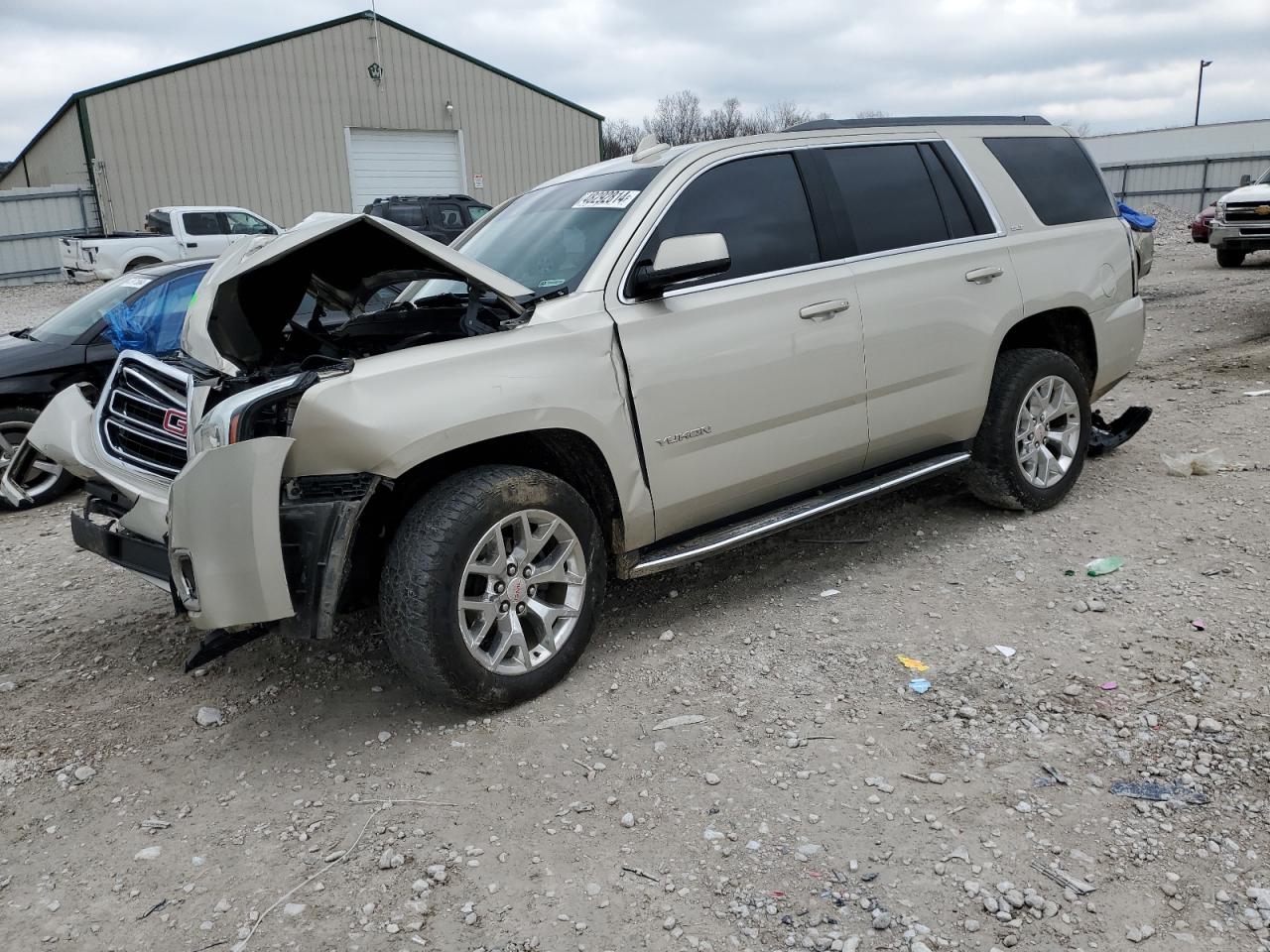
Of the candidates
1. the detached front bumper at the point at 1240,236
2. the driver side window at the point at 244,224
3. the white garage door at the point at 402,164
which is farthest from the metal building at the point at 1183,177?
the driver side window at the point at 244,224

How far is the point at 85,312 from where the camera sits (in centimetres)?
691

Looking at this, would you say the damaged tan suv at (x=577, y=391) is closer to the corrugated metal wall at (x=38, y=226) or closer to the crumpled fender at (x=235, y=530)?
the crumpled fender at (x=235, y=530)

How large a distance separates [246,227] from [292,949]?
1944 cm

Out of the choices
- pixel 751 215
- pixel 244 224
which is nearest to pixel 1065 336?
pixel 751 215

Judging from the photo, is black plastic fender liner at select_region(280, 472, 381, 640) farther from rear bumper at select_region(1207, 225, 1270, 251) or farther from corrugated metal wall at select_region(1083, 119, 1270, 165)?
corrugated metal wall at select_region(1083, 119, 1270, 165)

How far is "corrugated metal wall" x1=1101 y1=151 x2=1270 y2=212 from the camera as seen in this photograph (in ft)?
93.1

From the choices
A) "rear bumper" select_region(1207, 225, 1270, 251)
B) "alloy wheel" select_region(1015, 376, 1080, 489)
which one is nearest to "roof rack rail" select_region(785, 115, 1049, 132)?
"alloy wheel" select_region(1015, 376, 1080, 489)

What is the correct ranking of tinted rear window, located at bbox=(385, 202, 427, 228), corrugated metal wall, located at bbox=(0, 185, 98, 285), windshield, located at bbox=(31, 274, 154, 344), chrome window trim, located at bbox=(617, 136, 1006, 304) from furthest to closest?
corrugated metal wall, located at bbox=(0, 185, 98, 285)
tinted rear window, located at bbox=(385, 202, 427, 228)
windshield, located at bbox=(31, 274, 154, 344)
chrome window trim, located at bbox=(617, 136, 1006, 304)

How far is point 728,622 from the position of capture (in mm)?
4121

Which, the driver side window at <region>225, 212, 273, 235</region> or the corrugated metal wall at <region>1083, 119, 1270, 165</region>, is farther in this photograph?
the corrugated metal wall at <region>1083, 119, 1270, 165</region>

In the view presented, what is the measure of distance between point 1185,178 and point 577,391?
3165cm

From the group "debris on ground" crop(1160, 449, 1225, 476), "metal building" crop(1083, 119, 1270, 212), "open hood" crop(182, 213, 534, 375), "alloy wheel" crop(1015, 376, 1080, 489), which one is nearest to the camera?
"open hood" crop(182, 213, 534, 375)

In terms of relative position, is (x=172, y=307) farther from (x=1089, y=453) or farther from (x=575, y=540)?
(x=1089, y=453)

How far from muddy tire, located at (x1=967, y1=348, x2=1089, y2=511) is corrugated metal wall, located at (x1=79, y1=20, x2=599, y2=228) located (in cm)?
2233
